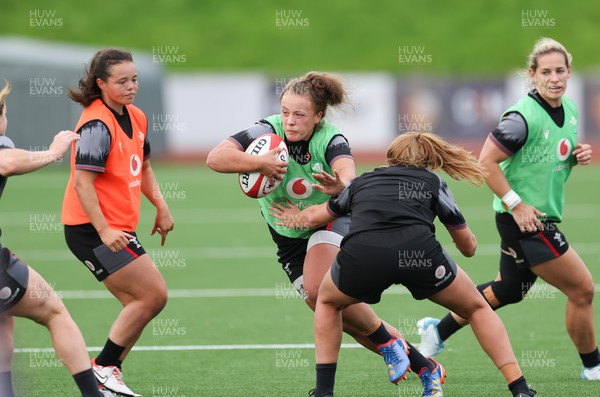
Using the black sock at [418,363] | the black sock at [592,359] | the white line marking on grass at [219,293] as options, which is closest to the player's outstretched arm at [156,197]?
the black sock at [418,363]

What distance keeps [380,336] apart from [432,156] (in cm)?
115

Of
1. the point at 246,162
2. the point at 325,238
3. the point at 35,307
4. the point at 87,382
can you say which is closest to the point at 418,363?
the point at 325,238

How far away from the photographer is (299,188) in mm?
6145

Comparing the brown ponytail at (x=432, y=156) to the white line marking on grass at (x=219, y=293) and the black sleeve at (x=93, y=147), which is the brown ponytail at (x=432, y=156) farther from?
the white line marking on grass at (x=219, y=293)

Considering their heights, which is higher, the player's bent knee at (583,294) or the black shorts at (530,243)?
the black shorts at (530,243)

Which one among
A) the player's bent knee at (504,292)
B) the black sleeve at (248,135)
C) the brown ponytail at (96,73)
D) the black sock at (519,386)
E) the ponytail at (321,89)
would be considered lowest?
the black sock at (519,386)

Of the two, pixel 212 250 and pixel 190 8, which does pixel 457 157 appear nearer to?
pixel 212 250

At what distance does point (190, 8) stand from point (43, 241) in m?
27.3

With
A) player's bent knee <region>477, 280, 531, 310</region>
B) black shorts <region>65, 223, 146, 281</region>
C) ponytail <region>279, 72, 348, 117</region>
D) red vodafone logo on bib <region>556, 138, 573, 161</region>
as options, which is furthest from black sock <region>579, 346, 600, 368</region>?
black shorts <region>65, 223, 146, 281</region>

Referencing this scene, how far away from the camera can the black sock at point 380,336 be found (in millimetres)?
5953

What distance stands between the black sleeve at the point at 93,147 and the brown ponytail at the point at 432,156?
5.40 feet

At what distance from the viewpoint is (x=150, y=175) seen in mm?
6574

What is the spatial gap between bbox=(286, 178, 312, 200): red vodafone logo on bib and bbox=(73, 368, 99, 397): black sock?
5.45 ft

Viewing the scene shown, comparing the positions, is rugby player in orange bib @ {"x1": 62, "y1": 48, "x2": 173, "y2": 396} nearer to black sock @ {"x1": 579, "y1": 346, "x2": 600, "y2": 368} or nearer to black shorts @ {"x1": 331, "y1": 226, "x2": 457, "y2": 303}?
black shorts @ {"x1": 331, "y1": 226, "x2": 457, "y2": 303}
